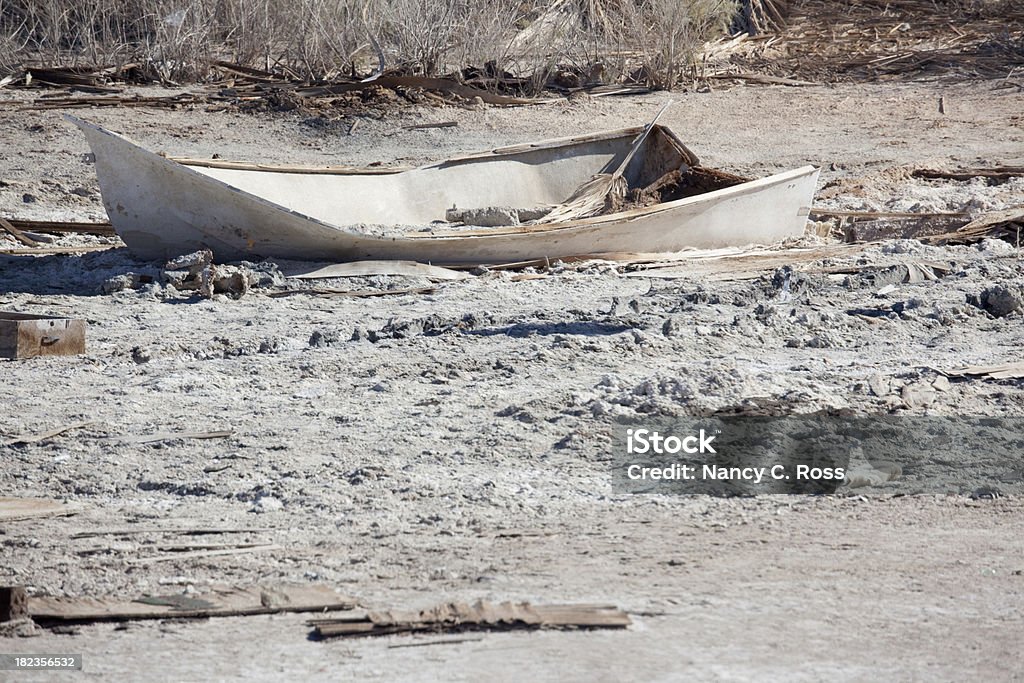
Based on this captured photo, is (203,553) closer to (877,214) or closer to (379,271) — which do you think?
(379,271)

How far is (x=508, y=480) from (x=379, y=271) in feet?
13.3

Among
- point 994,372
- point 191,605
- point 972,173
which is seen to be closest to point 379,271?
point 994,372

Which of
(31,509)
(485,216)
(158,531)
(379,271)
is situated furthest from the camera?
(485,216)

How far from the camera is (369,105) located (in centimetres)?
1464

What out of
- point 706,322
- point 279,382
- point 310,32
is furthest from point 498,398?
point 310,32

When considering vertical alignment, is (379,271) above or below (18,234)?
below

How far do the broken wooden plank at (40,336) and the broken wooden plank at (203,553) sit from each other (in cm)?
315

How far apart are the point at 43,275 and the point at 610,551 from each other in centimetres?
620

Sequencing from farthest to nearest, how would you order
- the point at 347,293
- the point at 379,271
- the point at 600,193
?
the point at 600,193
the point at 379,271
the point at 347,293

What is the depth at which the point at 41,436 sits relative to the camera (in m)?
5.29

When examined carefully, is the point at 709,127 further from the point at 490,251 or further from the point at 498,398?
the point at 498,398

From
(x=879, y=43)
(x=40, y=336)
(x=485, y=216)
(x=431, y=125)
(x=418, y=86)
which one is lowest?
(x=40, y=336)

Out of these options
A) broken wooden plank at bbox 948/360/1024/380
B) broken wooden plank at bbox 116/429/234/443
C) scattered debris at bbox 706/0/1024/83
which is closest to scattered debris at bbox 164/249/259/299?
broken wooden plank at bbox 116/429/234/443

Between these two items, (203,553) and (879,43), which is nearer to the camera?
(203,553)
